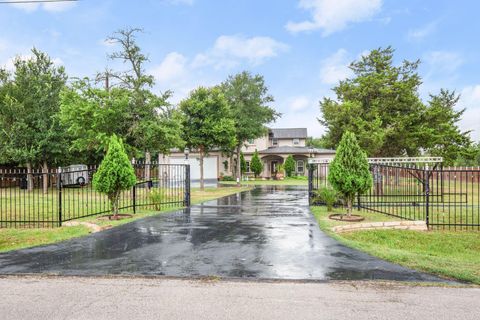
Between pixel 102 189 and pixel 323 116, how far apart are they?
1736cm

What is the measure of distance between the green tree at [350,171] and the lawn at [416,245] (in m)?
1.15

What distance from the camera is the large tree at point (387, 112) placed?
21.7m

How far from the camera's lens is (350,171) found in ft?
33.6

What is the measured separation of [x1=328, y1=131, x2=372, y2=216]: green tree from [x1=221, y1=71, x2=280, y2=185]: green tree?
2077cm

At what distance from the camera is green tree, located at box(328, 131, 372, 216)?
1013 centimetres

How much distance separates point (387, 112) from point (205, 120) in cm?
1296

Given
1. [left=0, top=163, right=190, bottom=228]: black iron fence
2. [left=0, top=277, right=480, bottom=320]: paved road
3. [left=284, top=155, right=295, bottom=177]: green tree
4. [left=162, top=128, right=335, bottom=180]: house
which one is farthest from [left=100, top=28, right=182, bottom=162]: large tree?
[left=284, top=155, right=295, bottom=177]: green tree

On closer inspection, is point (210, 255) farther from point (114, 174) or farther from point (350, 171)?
point (350, 171)

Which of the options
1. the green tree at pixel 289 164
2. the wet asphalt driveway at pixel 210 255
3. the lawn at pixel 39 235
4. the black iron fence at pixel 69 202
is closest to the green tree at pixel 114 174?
the black iron fence at pixel 69 202

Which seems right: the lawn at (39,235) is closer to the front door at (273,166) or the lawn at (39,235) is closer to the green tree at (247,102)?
the green tree at (247,102)

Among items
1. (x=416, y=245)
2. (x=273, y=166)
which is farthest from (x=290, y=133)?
(x=416, y=245)

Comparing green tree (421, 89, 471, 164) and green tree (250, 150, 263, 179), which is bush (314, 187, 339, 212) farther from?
green tree (250, 150, 263, 179)

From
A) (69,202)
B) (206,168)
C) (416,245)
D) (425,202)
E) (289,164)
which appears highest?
(289,164)

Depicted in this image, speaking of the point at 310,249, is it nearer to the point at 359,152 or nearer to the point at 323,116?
the point at 359,152
